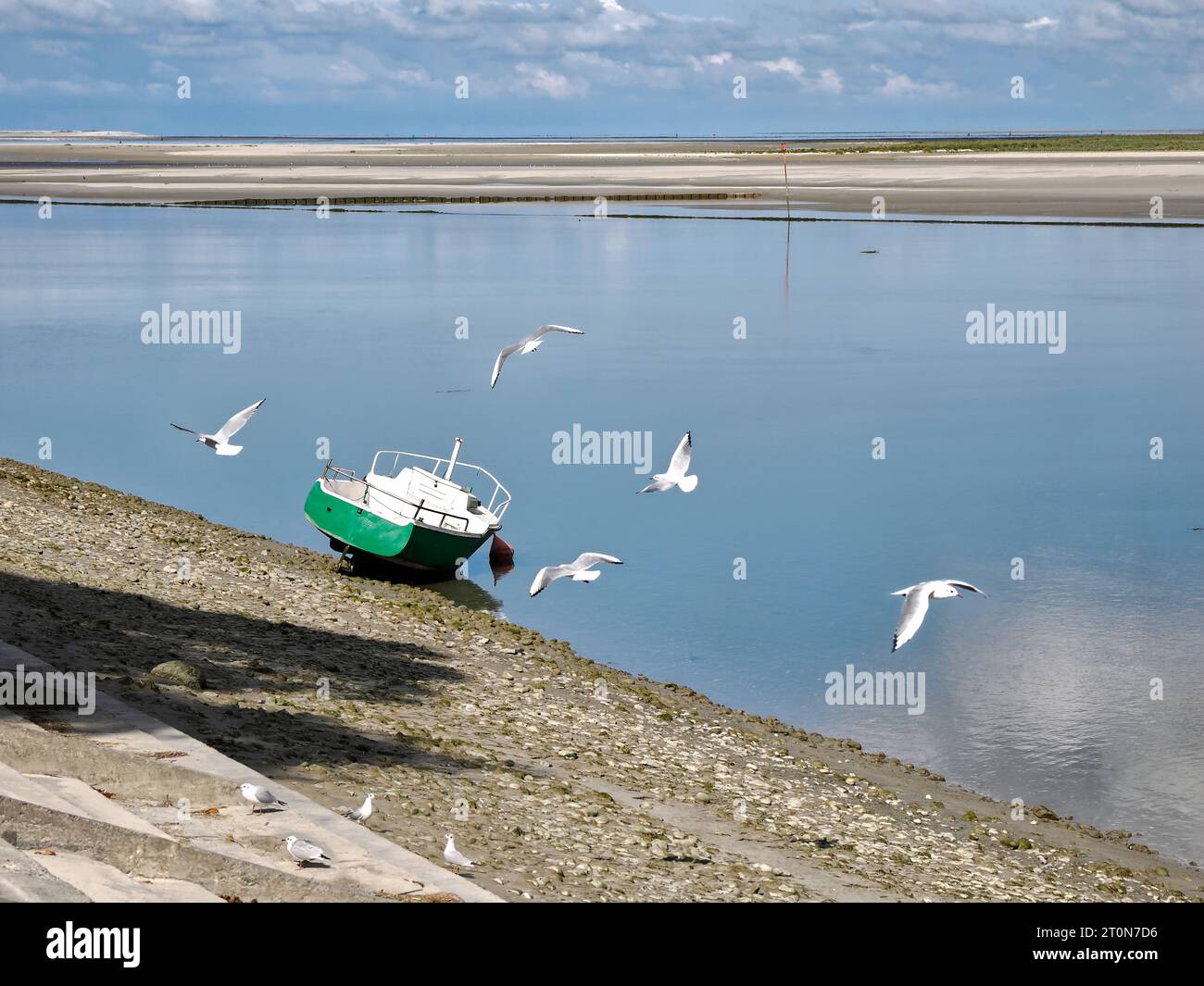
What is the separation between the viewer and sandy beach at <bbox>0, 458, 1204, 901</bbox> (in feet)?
38.3

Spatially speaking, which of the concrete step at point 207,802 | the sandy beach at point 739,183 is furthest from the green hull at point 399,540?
the sandy beach at point 739,183

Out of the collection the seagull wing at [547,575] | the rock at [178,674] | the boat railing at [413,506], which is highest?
the boat railing at [413,506]

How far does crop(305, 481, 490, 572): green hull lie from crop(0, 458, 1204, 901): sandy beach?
A: 268 cm

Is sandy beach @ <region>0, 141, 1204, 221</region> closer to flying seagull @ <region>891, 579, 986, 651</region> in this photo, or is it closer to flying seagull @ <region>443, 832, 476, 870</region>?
flying seagull @ <region>891, 579, 986, 651</region>

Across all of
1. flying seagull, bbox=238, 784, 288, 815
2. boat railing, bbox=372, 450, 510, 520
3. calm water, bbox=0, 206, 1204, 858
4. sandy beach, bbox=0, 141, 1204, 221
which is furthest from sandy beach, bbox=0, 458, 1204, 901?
sandy beach, bbox=0, 141, 1204, 221

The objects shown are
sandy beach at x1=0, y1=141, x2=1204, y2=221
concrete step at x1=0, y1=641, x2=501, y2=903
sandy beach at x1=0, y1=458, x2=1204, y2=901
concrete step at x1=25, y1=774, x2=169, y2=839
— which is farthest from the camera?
sandy beach at x1=0, y1=141, x2=1204, y2=221

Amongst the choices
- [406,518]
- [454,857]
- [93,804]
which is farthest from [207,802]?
[406,518]

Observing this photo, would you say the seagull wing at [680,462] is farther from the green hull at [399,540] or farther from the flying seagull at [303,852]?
the flying seagull at [303,852]

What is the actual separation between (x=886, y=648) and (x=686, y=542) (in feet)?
21.9

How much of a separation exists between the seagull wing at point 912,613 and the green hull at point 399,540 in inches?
382

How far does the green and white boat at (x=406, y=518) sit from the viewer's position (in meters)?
24.6

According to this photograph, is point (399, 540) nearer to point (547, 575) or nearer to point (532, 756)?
point (547, 575)

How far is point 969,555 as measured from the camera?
82.9ft

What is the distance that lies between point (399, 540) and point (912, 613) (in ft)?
33.9
